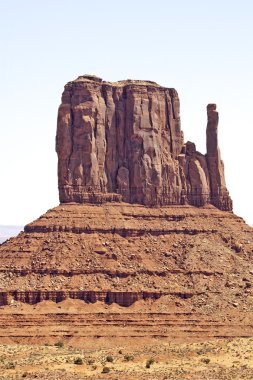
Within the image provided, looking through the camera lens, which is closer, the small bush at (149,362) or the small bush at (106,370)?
the small bush at (106,370)

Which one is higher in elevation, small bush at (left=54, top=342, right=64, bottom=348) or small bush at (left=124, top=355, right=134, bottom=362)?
small bush at (left=54, top=342, right=64, bottom=348)

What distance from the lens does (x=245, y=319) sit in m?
199

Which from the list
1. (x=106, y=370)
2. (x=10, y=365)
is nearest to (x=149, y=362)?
(x=106, y=370)

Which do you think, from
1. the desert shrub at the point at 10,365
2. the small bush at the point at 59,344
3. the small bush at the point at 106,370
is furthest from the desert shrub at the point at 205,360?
the small bush at the point at 59,344

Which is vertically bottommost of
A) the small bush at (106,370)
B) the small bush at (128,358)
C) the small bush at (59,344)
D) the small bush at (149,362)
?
the small bush at (106,370)

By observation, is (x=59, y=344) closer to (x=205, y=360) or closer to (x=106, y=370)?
(x=106, y=370)

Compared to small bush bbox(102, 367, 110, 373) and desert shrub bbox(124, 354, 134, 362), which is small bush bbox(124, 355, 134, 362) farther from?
small bush bbox(102, 367, 110, 373)

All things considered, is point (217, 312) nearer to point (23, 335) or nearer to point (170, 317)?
point (170, 317)

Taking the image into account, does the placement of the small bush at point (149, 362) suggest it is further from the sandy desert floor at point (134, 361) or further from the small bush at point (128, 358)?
the small bush at point (128, 358)

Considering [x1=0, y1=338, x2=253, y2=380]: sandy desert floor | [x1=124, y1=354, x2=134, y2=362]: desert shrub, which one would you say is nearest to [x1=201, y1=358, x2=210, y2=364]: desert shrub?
[x1=0, y1=338, x2=253, y2=380]: sandy desert floor

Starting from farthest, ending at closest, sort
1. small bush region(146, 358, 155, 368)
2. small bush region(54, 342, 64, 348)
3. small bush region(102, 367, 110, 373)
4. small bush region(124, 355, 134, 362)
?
small bush region(54, 342, 64, 348) → small bush region(124, 355, 134, 362) → small bush region(146, 358, 155, 368) → small bush region(102, 367, 110, 373)

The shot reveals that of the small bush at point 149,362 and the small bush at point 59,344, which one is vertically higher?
the small bush at point 59,344

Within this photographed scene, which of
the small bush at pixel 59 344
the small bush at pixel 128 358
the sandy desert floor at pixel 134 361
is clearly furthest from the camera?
the small bush at pixel 59 344

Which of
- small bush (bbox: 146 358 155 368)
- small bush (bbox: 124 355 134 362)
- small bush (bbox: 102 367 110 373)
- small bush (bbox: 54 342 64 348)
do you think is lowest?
small bush (bbox: 102 367 110 373)
